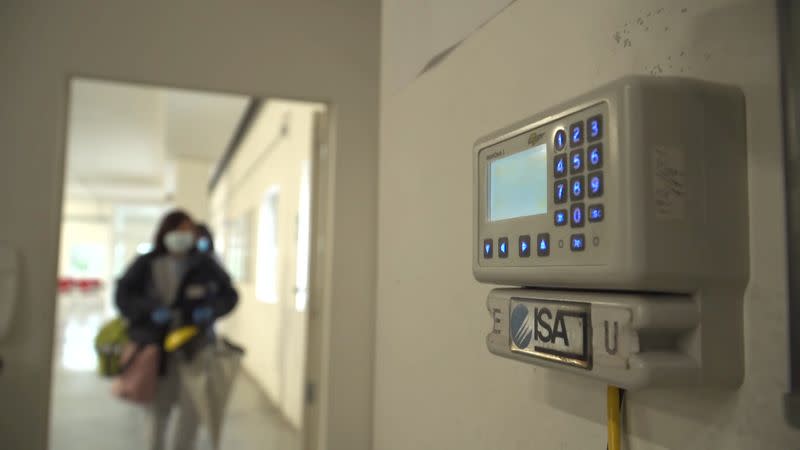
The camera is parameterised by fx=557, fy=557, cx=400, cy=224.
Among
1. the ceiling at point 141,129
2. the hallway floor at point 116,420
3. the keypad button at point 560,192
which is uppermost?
the ceiling at point 141,129

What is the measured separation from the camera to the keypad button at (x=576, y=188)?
47 centimetres

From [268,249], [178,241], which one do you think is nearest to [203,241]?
[178,241]

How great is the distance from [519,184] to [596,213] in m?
0.12

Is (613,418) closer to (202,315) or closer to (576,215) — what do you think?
(576,215)

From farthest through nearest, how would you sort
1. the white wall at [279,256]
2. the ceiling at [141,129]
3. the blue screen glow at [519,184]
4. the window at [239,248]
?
the window at [239,248] < the ceiling at [141,129] < the white wall at [279,256] < the blue screen glow at [519,184]

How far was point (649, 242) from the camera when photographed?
16.6 inches

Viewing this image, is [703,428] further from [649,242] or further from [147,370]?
[147,370]

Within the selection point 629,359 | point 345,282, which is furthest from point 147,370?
point 629,359

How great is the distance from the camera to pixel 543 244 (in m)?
0.51

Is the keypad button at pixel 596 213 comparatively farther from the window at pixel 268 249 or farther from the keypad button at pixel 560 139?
the window at pixel 268 249

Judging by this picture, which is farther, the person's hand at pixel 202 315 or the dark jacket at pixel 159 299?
the person's hand at pixel 202 315

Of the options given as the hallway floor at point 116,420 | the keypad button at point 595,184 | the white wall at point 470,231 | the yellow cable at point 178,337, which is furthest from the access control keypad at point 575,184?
the hallway floor at point 116,420

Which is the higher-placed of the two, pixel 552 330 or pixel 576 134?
pixel 576 134

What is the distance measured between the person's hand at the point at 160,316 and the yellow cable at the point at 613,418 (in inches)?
106
